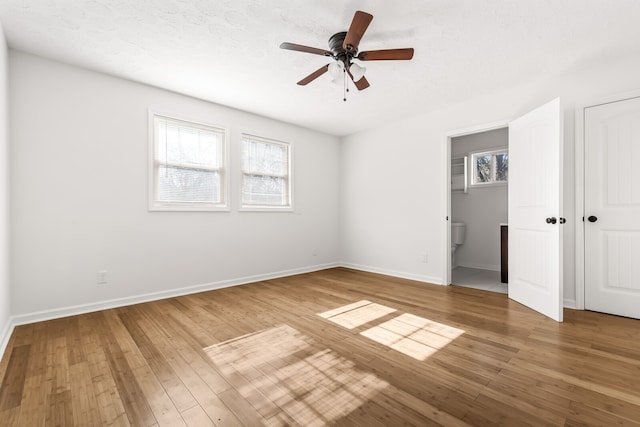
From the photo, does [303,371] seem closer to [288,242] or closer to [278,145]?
[288,242]

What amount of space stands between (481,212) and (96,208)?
578 centimetres

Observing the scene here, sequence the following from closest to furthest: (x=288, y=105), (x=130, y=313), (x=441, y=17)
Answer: (x=441, y=17) → (x=130, y=313) → (x=288, y=105)

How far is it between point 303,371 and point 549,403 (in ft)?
4.49

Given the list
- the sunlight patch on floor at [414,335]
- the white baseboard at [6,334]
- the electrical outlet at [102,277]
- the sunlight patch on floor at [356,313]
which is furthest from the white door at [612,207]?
the white baseboard at [6,334]

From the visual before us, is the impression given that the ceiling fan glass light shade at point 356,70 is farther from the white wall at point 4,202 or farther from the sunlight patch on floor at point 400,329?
the white wall at point 4,202

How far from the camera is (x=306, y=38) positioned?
246 cm

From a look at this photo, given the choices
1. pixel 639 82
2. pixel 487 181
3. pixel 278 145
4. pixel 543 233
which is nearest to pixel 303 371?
pixel 543 233

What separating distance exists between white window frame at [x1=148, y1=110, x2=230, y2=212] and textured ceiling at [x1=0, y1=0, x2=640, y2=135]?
419 millimetres

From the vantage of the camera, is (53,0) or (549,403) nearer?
(549,403)

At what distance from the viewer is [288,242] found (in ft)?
15.8

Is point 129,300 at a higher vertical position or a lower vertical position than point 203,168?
lower

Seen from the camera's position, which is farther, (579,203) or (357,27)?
(579,203)

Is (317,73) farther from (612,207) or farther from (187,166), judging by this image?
(612,207)

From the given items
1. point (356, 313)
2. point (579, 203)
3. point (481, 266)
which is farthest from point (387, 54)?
point (481, 266)
